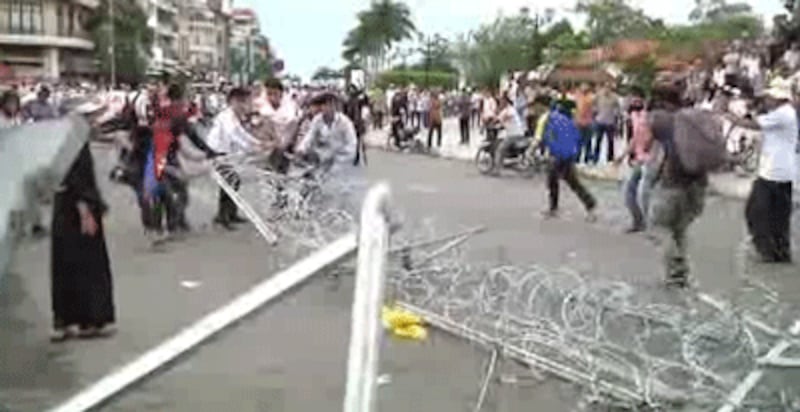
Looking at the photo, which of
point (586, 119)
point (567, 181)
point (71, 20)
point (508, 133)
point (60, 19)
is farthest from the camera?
point (71, 20)

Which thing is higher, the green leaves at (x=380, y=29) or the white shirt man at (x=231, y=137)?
the green leaves at (x=380, y=29)

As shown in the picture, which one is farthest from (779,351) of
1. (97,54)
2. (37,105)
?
(97,54)

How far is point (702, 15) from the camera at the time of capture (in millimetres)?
67812

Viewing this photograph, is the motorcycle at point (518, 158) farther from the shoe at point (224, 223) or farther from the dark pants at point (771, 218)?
the dark pants at point (771, 218)

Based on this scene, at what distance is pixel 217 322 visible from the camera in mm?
3393

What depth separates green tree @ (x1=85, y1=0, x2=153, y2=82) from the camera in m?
107

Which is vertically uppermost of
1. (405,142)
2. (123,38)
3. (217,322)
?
(123,38)

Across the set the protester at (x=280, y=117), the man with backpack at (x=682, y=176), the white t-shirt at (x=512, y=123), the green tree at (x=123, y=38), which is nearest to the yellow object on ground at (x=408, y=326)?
the man with backpack at (x=682, y=176)

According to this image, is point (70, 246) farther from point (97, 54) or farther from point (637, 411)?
point (97, 54)

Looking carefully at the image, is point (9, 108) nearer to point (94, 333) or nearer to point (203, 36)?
point (94, 333)

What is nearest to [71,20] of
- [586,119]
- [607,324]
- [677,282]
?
[586,119]

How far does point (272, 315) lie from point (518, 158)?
20090mm

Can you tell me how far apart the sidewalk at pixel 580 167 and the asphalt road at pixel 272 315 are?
1275 mm

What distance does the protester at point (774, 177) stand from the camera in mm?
11938
